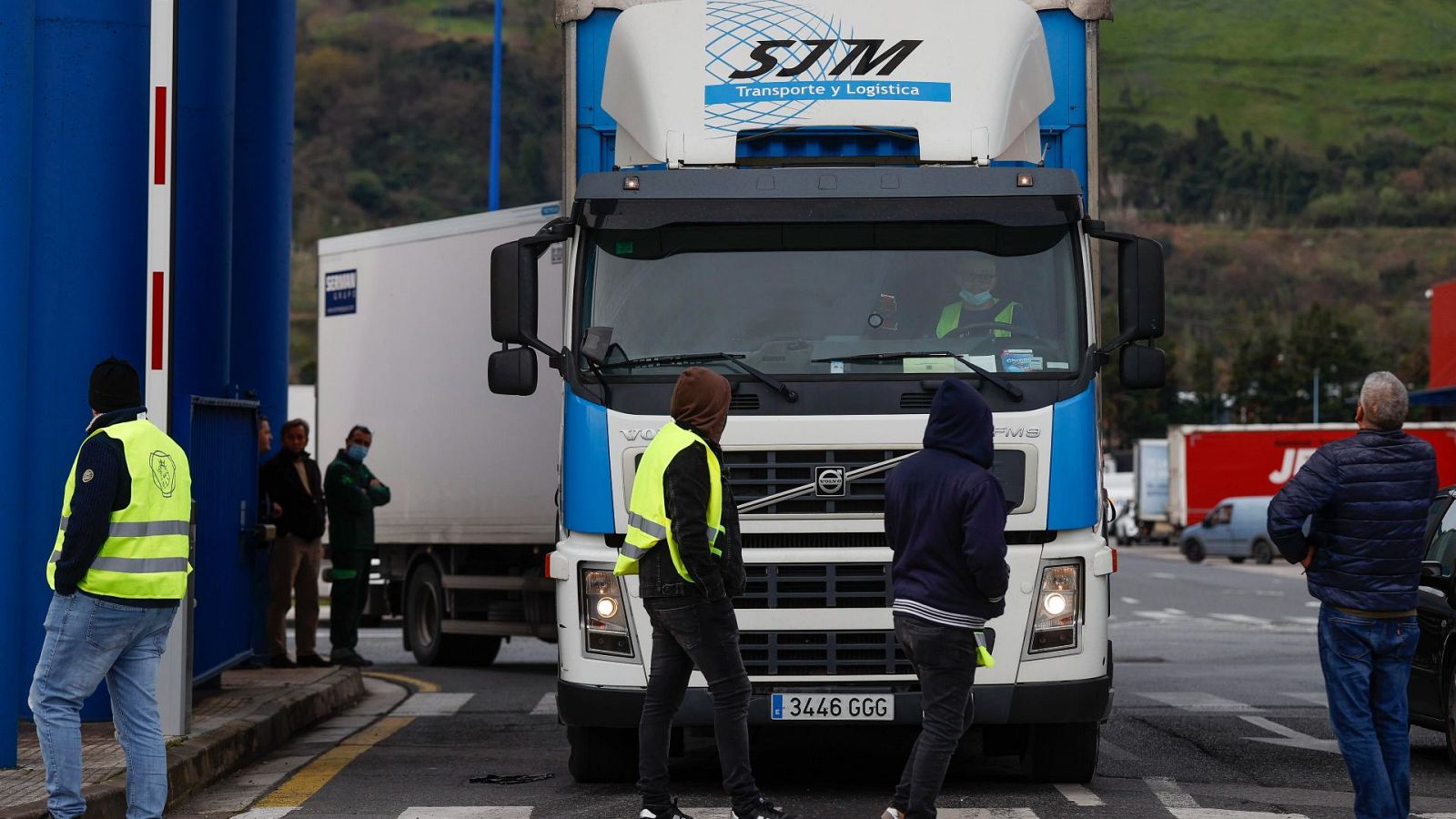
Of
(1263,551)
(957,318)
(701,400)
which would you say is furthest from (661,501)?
(1263,551)

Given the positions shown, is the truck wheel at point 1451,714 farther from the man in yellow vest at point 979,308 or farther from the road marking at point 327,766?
the road marking at point 327,766

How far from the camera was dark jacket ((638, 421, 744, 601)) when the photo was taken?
7953 millimetres

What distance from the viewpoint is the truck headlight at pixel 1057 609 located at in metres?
8.99

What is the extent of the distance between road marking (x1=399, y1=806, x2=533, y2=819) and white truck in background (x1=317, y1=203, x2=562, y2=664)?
20.5ft

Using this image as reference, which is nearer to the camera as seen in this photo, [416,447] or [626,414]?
[626,414]

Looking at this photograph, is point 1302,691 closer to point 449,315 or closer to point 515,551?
point 515,551

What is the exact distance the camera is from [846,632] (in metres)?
9.01

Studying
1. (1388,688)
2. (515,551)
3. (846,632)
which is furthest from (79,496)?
(515,551)

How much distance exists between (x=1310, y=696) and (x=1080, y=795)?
21.7ft

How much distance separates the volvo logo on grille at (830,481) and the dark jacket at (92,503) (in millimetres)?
2826

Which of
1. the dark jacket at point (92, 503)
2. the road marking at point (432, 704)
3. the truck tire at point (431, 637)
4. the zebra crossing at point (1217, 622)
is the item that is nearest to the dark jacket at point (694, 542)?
the dark jacket at point (92, 503)

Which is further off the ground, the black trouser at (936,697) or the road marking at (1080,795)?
the black trouser at (936,697)

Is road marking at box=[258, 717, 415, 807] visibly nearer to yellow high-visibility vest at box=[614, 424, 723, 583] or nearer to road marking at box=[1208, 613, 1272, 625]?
yellow high-visibility vest at box=[614, 424, 723, 583]

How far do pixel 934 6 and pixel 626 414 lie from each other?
2.47 metres
